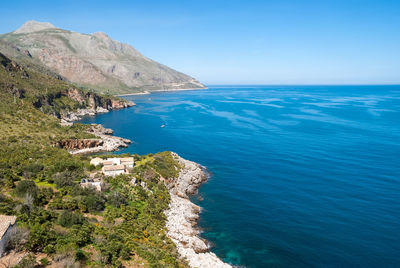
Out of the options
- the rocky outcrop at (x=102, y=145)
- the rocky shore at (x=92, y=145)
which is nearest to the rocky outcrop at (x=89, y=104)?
the rocky outcrop at (x=102, y=145)

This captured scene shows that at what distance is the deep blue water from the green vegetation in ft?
30.9

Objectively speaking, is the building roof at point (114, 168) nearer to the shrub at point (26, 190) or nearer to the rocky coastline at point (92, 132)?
the shrub at point (26, 190)

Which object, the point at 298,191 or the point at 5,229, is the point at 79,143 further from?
the point at 5,229

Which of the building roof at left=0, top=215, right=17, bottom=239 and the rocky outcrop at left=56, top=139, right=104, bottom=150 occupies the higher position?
the building roof at left=0, top=215, right=17, bottom=239

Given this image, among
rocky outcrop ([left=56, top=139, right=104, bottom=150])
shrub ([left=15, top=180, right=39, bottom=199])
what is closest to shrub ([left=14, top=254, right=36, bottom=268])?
shrub ([left=15, top=180, right=39, bottom=199])

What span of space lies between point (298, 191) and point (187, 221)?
2377cm

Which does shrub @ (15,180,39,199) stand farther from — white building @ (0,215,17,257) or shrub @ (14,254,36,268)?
shrub @ (14,254,36,268)

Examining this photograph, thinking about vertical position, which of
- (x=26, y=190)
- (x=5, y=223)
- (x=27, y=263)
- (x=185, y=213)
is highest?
(x=5, y=223)

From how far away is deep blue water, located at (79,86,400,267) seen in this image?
3525cm

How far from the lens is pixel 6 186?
112 ft

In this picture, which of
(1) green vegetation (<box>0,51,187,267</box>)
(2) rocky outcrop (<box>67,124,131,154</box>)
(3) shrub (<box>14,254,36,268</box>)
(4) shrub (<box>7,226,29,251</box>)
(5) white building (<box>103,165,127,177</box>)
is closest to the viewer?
(3) shrub (<box>14,254,36,268</box>)

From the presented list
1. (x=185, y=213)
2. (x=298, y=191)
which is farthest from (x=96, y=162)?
(x=298, y=191)

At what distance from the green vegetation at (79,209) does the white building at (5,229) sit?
579 mm

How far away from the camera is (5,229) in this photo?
20609 millimetres
